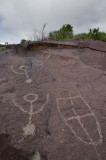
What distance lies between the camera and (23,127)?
56.2 inches

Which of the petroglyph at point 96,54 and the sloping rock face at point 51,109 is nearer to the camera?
the sloping rock face at point 51,109

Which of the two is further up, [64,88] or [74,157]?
[64,88]

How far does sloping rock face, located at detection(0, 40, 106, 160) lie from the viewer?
129cm

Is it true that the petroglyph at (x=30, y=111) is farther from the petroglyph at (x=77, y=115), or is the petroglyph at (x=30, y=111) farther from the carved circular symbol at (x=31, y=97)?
the petroglyph at (x=77, y=115)

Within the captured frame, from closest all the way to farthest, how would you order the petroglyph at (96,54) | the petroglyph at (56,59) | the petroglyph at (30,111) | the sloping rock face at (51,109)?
the sloping rock face at (51,109)
the petroglyph at (30,111)
the petroglyph at (56,59)
the petroglyph at (96,54)

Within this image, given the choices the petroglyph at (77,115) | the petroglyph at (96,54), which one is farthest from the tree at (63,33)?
the petroglyph at (77,115)

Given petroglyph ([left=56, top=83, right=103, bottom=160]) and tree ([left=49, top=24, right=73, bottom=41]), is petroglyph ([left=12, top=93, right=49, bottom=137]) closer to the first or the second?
petroglyph ([left=56, top=83, right=103, bottom=160])

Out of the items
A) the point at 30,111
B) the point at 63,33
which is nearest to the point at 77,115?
the point at 30,111

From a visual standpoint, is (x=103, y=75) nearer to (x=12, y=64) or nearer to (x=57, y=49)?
(x=57, y=49)

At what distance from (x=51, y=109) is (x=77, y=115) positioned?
26 cm

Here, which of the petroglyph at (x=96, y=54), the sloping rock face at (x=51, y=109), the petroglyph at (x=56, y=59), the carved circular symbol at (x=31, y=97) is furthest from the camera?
the petroglyph at (x=96, y=54)

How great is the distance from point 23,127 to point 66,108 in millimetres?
472

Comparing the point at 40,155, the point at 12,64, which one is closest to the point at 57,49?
the point at 12,64

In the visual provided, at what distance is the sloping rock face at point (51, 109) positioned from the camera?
50.9 inches
